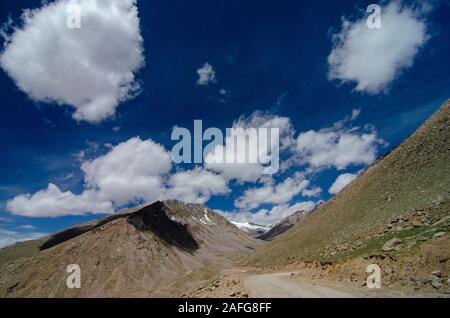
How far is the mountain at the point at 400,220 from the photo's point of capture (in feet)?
72.7

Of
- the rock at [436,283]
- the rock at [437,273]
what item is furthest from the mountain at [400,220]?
the rock at [436,283]

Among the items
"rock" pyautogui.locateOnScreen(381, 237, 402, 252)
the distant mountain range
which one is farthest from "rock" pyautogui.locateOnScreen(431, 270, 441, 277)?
"rock" pyautogui.locateOnScreen(381, 237, 402, 252)

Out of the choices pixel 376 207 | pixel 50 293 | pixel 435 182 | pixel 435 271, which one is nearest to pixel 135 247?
pixel 50 293

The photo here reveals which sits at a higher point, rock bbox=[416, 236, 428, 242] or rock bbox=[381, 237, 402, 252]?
rock bbox=[416, 236, 428, 242]

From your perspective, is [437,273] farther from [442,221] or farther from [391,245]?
[442,221]

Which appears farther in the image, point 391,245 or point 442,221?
point 391,245

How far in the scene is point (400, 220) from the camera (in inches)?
1416

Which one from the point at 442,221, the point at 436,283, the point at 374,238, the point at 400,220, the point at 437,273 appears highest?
the point at 400,220

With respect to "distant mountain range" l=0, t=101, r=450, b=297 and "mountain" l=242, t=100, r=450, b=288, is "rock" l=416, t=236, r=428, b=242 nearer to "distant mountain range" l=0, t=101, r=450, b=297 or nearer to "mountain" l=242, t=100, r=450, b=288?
Answer: "mountain" l=242, t=100, r=450, b=288

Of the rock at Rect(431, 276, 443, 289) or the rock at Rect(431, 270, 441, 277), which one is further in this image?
the rock at Rect(431, 270, 441, 277)

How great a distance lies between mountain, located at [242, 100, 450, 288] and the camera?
22159 mm

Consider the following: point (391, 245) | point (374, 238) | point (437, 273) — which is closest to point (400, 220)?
point (374, 238)

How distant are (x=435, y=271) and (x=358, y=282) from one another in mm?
5436
